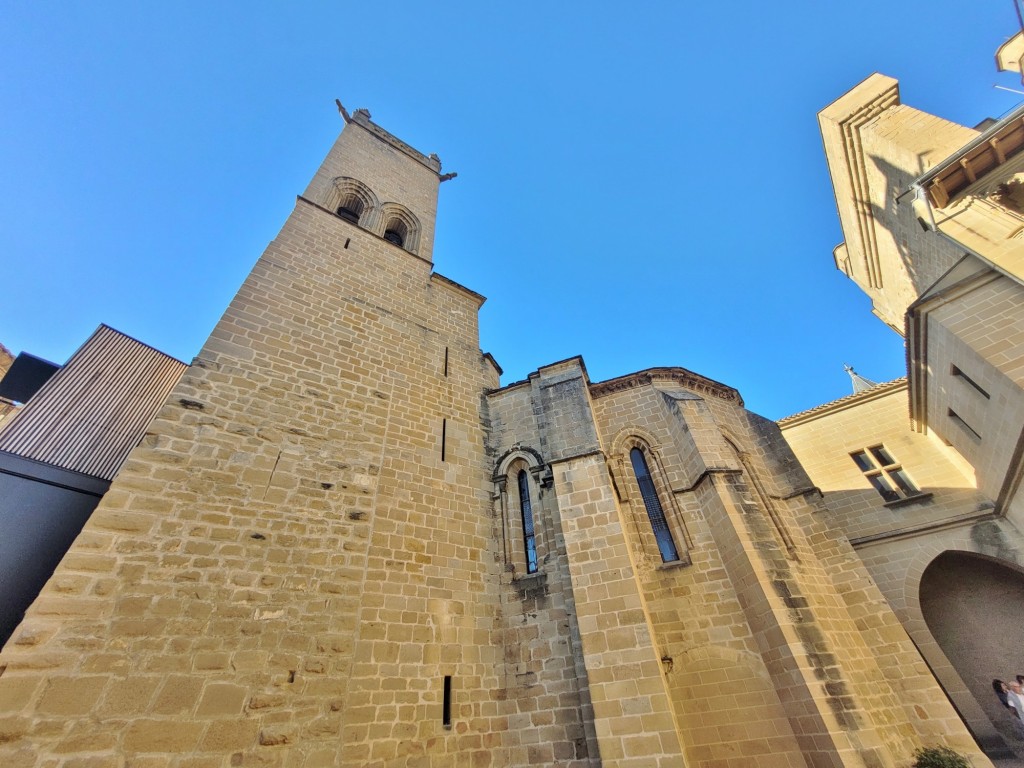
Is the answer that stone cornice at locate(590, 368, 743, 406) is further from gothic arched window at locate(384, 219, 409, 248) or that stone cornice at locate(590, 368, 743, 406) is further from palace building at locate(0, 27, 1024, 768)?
gothic arched window at locate(384, 219, 409, 248)

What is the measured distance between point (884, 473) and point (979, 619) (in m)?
3.39

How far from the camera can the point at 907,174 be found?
1023cm

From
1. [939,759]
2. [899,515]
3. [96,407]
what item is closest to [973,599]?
[899,515]

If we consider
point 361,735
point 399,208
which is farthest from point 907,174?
point 361,735

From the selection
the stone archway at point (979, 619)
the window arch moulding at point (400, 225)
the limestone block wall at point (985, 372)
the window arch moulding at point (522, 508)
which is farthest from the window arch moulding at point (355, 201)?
the stone archway at point (979, 619)

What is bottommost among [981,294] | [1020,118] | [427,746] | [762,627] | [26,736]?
[427,746]

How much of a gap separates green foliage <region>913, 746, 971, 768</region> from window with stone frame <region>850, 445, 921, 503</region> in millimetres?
6513

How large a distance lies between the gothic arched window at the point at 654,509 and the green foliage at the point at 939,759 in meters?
3.53

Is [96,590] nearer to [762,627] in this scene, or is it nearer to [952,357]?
[762,627]

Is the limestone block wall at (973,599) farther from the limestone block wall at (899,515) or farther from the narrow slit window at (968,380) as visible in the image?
Answer: the narrow slit window at (968,380)

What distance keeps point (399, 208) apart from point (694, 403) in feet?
34.7

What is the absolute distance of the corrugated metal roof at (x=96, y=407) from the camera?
6535mm

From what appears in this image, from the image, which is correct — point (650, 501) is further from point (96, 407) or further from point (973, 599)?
point (96, 407)

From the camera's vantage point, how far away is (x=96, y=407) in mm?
7852
